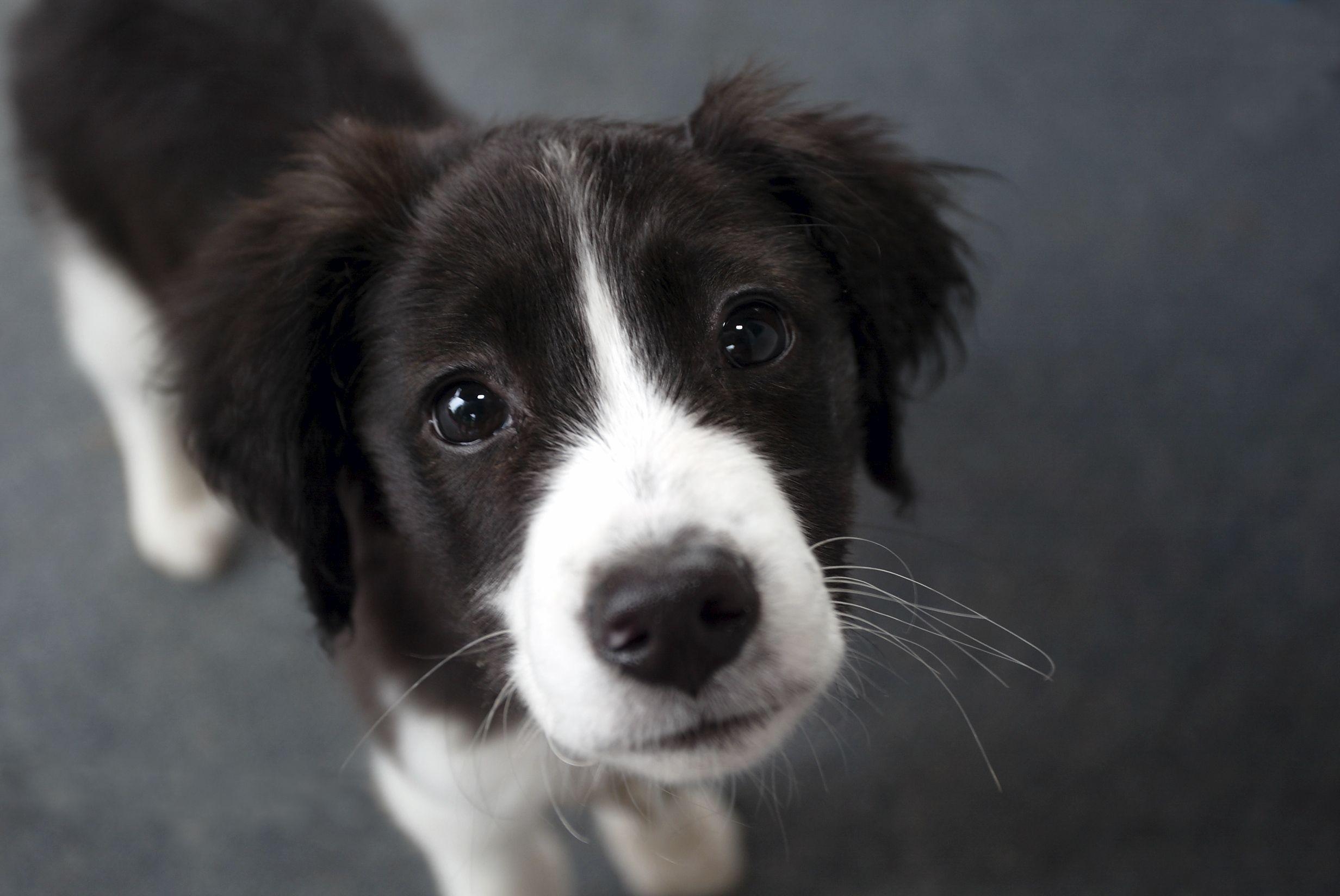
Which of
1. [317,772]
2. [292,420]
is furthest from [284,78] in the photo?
[317,772]

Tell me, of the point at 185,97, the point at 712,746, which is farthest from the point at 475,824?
the point at 185,97

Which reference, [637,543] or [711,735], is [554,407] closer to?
[637,543]

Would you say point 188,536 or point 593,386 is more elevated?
point 593,386

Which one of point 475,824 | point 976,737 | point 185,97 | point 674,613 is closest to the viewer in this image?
point 674,613

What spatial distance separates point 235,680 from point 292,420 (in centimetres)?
122

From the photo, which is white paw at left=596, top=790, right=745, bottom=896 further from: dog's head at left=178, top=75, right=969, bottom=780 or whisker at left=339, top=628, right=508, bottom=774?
dog's head at left=178, top=75, right=969, bottom=780

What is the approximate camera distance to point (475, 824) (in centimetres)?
170

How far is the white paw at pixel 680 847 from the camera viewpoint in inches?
76.7

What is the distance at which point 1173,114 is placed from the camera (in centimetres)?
308

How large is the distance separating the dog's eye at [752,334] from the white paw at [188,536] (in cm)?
158

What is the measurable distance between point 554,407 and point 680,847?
1085 millimetres

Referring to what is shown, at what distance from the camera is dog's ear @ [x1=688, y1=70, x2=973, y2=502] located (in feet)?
4.64

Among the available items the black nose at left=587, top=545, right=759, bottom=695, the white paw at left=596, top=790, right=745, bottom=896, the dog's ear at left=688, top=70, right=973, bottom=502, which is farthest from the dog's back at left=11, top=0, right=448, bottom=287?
the white paw at left=596, top=790, right=745, bottom=896

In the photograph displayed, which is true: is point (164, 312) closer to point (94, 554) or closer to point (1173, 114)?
point (94, 554)
